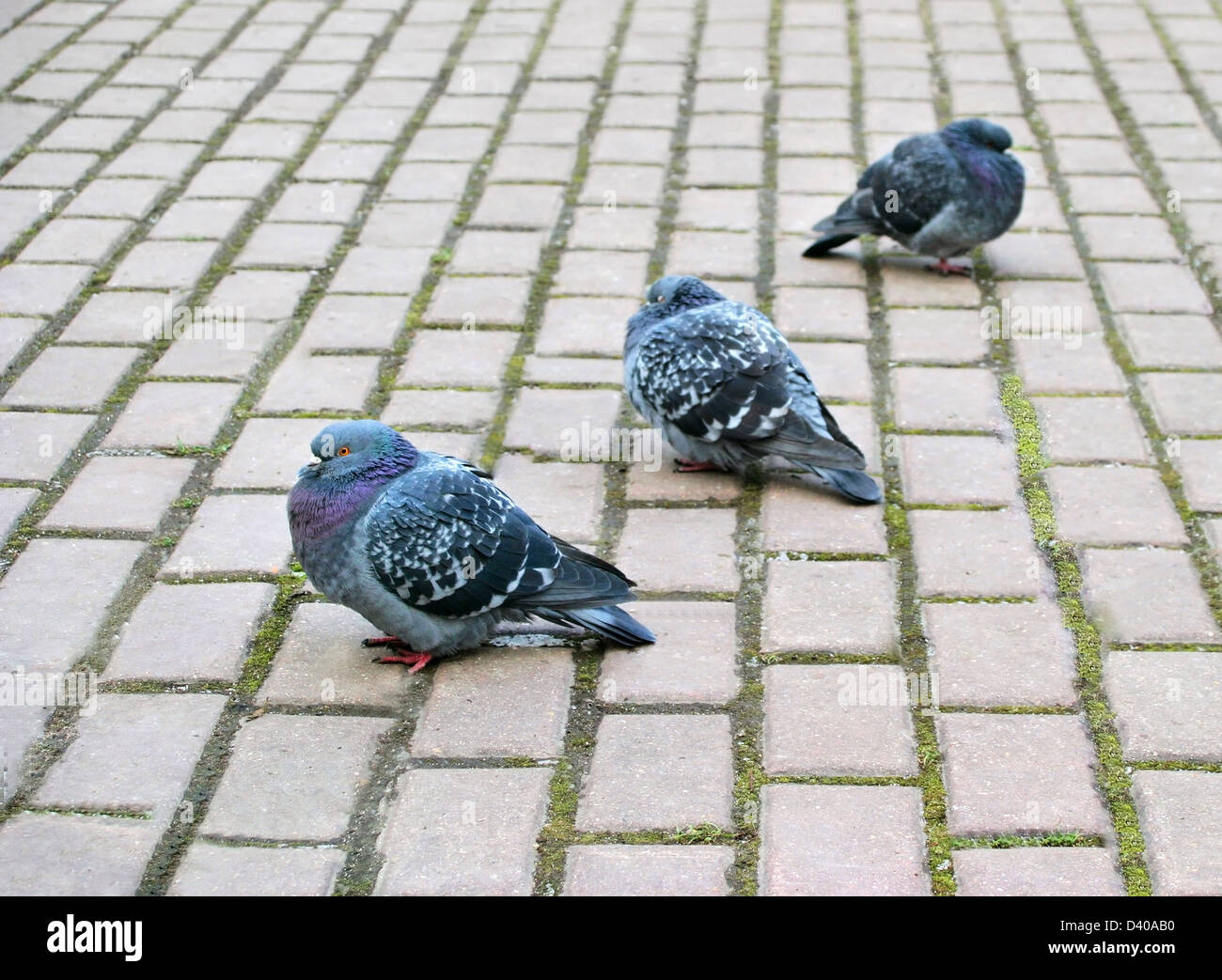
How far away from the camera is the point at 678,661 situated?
3.84 m

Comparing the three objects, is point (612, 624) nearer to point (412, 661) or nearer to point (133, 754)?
point (412, 661)

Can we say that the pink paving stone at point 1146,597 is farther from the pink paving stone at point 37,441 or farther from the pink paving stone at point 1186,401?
the pink paving stone at point 37,441

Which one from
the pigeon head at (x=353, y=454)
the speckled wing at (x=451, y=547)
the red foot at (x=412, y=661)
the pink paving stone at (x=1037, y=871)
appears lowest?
the red foot at (x=412, y=661)

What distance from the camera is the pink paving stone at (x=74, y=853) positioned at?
310 centimetres

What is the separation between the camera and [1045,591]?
13.5 ft

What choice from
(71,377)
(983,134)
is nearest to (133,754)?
(71,377)

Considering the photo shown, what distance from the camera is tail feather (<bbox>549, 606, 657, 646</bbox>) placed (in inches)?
151

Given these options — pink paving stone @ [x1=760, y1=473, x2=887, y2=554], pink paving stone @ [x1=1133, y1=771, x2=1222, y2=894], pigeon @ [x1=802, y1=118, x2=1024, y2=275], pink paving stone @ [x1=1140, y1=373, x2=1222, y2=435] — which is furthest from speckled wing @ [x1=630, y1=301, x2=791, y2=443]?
pink paving stone @ [x1=1133, y1=771, x2=1222, y2=894]

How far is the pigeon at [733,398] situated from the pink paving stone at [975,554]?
0.22 metres

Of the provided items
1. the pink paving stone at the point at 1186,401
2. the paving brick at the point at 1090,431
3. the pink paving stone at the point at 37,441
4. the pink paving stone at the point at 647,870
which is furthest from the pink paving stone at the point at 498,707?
the pink paving stone at the point at 1186,401

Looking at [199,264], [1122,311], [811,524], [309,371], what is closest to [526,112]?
[199,264]

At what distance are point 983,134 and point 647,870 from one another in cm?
382

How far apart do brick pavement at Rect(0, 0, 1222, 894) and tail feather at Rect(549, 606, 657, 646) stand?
5cm

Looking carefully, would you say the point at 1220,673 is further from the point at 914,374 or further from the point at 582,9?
the point at 582,9
